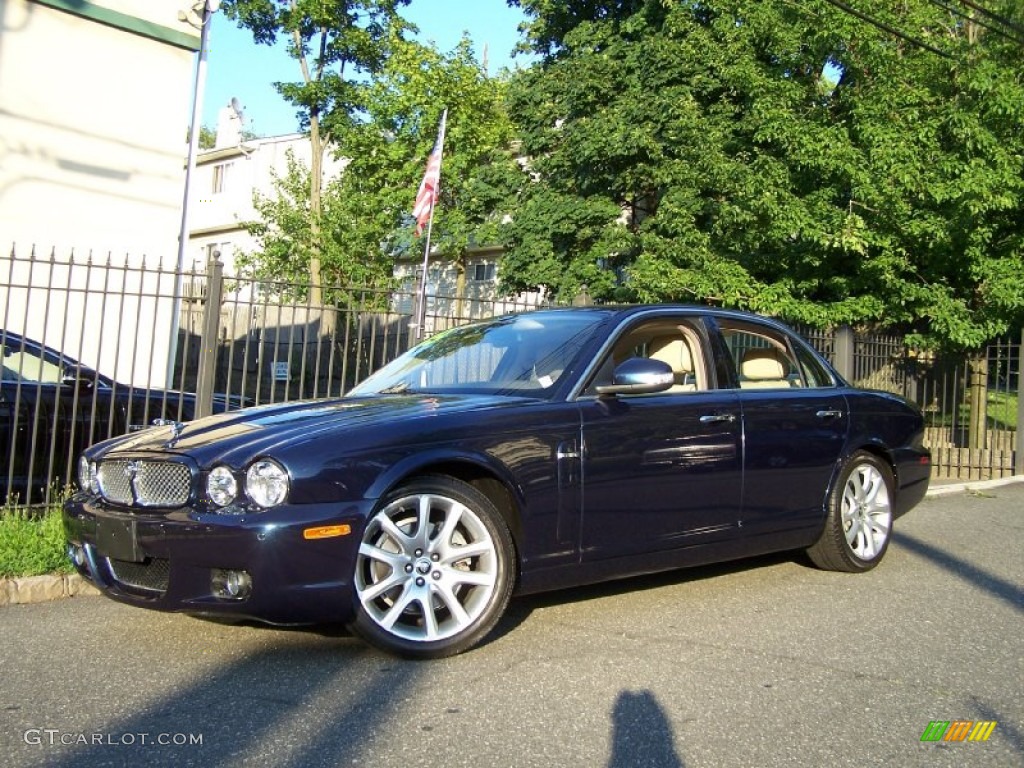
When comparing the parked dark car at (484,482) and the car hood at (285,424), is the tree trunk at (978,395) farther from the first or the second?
the car hood at (285,424)

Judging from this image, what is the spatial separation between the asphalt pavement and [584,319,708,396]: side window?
1.22 meters

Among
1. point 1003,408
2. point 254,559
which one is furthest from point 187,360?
point 1003,408

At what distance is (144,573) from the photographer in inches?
165

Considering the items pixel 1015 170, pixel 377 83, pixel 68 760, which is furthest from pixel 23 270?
pixel 377 83

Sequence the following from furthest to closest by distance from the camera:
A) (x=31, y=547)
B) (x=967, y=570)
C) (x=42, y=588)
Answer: (x=967, y=570), (x=31, y=547), (x=42, y=588)

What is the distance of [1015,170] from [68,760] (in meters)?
12.5

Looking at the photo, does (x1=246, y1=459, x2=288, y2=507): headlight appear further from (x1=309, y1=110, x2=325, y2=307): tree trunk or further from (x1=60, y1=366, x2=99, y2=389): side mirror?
(x1=309, y1=110, x2=325, y2=307): tree trunk

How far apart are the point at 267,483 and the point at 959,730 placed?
276 cm

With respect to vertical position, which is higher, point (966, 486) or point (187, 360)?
point (187, 360)

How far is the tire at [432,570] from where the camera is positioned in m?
4.14

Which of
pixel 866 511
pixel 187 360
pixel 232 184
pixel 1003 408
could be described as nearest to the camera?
pixel 866 511

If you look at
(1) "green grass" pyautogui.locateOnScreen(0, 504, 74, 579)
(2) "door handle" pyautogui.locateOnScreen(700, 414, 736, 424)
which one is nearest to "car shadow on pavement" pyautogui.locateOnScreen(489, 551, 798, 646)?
(2) "door handle" pyautogui.locateOnScreen(700, 414, 736, 424)

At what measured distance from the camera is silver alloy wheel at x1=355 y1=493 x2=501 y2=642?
4.16 meters

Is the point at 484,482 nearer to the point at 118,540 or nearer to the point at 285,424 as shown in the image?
the point at 285,424
